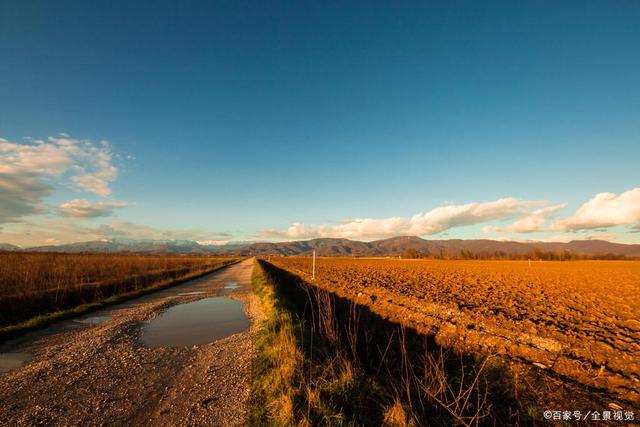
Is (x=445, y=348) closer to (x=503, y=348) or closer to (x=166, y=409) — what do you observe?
(x=503, y=348)

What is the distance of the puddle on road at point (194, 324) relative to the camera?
9.10 m

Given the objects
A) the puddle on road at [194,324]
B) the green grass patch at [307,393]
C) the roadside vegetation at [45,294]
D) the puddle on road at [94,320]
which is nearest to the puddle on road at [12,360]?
the roadside vegetation at [45,294]

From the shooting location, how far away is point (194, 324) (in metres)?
11.3

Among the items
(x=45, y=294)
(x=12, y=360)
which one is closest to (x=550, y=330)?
(x=12, y=360)

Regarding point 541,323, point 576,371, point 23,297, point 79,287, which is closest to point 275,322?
point 576,371

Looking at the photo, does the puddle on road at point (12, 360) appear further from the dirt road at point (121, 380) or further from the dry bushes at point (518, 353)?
the dry bushes at point (518, 353)

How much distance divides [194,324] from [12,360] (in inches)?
200

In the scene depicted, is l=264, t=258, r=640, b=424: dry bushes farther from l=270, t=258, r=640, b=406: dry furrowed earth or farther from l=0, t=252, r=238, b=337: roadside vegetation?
l=0, t=252, r=238, b=337: roadside vegetation

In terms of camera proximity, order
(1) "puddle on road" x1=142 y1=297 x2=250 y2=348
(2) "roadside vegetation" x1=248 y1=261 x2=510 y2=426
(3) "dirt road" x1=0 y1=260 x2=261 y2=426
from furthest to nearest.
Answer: (1) "puddle on road" x1=142 y1=297 x2=250 y2=348 → (3) "dirt road" x1=0 y1=260 x2=261 y2=426 → (2) "roadside vegetation" x1=248 y1=261 x2=510 y2=426

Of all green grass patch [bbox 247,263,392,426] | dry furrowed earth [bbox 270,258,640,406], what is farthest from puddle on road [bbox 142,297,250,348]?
dry furrowed earth [bbox 270,258,640,406]

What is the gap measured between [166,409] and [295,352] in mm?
2653

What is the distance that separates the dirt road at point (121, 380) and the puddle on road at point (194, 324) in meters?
0.33

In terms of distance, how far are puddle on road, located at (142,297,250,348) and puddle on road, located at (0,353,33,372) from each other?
8.82 feet

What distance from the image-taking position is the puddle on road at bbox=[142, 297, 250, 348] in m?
9.10
